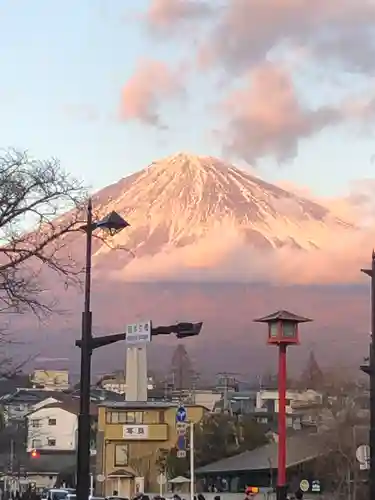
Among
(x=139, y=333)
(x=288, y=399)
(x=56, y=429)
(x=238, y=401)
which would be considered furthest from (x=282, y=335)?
(x=238, y=401)

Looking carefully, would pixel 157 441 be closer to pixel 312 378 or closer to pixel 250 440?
pixel 250 440

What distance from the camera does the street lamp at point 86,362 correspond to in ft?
49.8

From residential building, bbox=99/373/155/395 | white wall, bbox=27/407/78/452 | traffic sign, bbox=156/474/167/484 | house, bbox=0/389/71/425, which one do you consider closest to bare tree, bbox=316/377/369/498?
traffic sign, bbox=156/474/167/484

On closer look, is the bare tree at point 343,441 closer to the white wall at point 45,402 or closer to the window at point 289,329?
the window at point 289,329

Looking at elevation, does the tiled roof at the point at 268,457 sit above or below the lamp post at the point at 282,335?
below

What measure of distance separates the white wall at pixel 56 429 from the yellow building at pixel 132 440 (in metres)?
18.4

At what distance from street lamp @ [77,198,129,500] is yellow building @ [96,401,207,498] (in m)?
46.5

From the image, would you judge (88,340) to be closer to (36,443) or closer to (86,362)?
(86,362)

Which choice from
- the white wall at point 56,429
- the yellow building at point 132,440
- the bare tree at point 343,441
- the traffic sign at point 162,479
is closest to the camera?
the bare tree at point 343,441

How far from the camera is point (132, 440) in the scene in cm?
6325

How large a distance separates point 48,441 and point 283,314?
2403 inches

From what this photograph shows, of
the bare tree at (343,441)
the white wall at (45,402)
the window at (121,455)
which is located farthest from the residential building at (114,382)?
the bare tree at (343,441)

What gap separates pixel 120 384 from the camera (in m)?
112

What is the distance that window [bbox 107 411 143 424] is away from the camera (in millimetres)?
63219
